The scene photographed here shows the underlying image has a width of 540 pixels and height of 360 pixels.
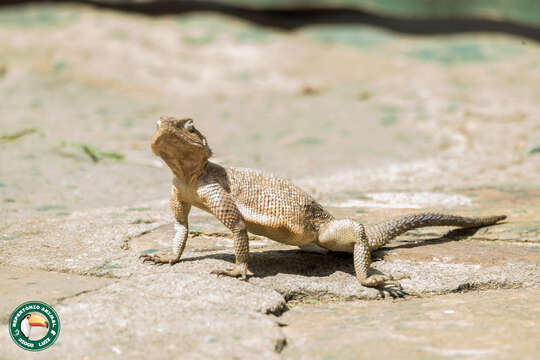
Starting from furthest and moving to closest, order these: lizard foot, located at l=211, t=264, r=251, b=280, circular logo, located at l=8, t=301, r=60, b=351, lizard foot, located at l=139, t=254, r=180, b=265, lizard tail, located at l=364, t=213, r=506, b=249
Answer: lizard tail, located at l=364, t=213, r=506, b=249 → lizard foot, located at l=139, t=254, r=180, b=265 → lizard foot, located at l=211, t=264, r=251, b=280 → circular logo, located at l=8, t=301, r=60, b=351

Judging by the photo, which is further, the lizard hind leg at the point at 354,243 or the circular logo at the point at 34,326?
the lizard hind leg at the point at 354,243

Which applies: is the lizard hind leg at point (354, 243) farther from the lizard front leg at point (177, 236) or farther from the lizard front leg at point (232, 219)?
the lizard front leg at point (177, 236)

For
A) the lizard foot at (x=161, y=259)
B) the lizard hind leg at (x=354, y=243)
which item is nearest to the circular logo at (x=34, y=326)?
the lizard foot at (x=161, y=259)

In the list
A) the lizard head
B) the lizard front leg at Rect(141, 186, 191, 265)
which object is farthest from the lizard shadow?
the lizard head

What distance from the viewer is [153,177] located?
6141mm

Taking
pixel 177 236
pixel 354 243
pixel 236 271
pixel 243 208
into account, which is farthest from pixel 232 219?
pixel 354 243

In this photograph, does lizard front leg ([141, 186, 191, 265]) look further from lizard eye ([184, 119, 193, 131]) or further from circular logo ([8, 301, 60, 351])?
circular logo ([8, 301, 60, 351])

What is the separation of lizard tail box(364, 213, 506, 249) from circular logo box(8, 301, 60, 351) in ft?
6.12

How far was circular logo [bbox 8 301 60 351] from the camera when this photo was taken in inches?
105

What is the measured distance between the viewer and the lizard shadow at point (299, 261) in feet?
11.9

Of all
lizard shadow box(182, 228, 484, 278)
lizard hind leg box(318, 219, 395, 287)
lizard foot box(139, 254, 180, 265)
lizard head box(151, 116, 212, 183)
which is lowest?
lizard foot box(139, 254, 180, 265)

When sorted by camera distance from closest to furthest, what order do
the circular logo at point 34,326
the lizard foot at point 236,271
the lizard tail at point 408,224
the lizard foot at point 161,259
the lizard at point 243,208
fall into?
the circular logo at point 34,326 → the lizard foot at point 236,271 → the lizard at point 243,208 → the lizard foot at point 161,259 → the lizard tail at point 408,224

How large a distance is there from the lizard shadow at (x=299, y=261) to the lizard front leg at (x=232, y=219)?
0.13 m

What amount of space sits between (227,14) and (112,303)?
8.65 metres
